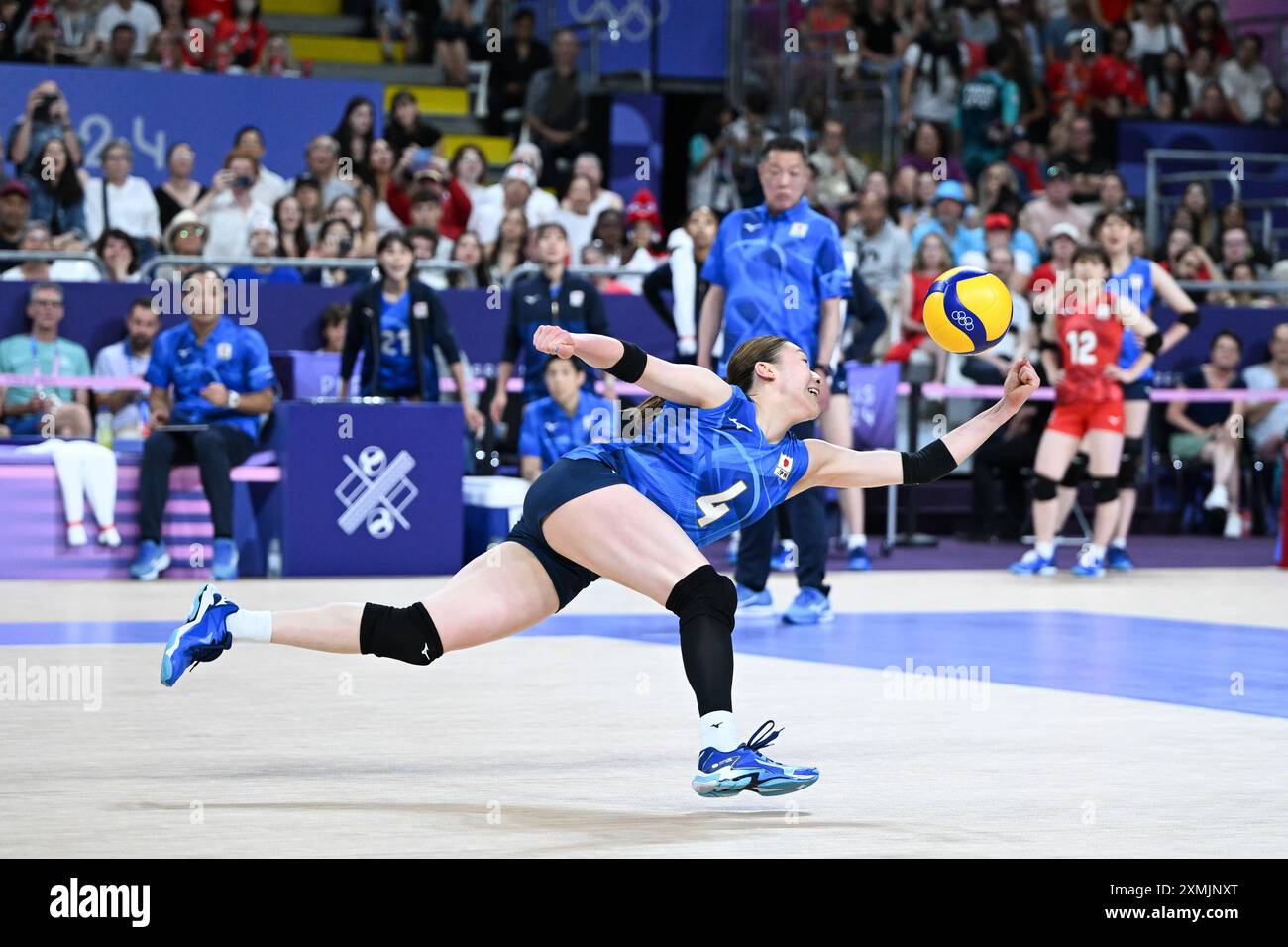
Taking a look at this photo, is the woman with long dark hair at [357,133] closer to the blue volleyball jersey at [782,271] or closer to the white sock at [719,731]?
the blue volleyball jersey at [782,271]

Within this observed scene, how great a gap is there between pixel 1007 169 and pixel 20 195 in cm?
910

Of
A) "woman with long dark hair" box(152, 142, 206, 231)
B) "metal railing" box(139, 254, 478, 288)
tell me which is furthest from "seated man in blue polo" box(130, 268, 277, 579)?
"woman with long dark hair" box(152, 142, 206, 231)

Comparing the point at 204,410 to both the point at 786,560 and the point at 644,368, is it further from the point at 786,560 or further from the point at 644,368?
the point at 644,368

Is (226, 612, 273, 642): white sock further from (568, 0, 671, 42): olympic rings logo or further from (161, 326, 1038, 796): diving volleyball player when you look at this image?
(568, 0, 671, 42): olympic rings logo

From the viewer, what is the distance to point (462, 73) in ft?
69.9

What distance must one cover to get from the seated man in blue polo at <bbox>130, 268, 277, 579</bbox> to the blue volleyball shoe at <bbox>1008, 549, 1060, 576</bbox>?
17.1 ft

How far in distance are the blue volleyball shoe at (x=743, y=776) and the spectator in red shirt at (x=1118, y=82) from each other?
1864cm

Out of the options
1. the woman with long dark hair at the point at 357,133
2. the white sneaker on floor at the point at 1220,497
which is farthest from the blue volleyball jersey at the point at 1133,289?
the woman with long dark hair at the point at 357,133

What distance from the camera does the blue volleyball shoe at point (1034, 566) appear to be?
14242mm

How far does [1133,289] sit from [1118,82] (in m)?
9.64

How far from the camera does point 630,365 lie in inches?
226

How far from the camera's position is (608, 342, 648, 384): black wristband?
572 cm

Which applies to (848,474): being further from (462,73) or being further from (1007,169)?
(462,73)

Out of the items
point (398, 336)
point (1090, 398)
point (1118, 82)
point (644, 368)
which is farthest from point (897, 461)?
point (1118, 82)
